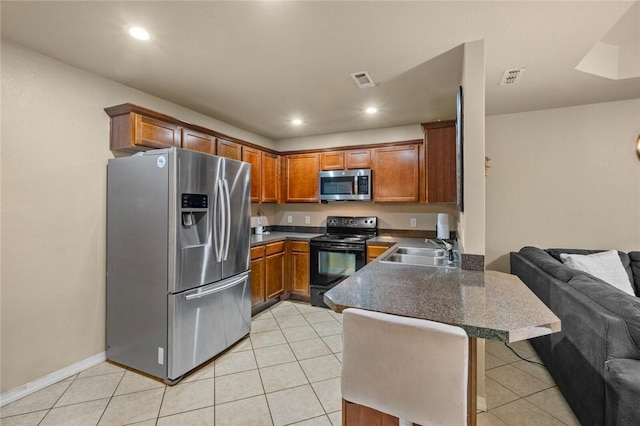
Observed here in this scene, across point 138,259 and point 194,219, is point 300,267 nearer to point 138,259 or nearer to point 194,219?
point 194,219

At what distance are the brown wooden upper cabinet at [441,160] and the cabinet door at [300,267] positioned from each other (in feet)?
6.20

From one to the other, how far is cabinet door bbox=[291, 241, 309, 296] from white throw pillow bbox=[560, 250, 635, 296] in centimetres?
296

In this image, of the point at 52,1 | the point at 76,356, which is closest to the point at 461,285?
the point at 52,1

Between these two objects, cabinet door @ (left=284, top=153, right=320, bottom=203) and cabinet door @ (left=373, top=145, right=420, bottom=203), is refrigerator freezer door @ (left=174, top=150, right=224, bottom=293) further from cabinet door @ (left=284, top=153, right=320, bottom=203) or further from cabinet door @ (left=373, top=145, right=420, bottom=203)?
cabinet door @ (left=373, top=145, right=420, bottom=203)

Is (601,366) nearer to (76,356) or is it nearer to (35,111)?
(76,356)

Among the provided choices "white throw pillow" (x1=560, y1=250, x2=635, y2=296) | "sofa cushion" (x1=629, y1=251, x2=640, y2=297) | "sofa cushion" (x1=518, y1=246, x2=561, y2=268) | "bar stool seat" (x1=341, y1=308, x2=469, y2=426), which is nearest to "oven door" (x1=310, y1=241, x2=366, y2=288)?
"sofa cushion" (x1=518, y1=246, x2=561, y2=268)

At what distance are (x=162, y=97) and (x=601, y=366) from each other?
4073 mm

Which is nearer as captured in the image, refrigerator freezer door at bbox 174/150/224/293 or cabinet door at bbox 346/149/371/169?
refrigerator freezer door at bbox 174/150/224/293

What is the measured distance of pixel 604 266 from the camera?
2770mm

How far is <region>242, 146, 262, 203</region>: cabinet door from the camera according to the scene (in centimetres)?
389

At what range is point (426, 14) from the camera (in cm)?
167

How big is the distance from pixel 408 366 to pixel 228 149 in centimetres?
322

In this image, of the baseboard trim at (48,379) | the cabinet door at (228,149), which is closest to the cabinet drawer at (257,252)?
the cabinet door at (228,149)

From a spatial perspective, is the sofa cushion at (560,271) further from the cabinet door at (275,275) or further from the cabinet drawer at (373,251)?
the cabinet door at (275,275)
